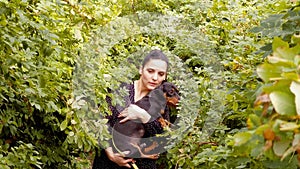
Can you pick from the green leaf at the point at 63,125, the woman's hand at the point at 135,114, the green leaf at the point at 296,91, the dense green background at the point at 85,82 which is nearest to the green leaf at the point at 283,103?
the green leaf at the point at 296,91

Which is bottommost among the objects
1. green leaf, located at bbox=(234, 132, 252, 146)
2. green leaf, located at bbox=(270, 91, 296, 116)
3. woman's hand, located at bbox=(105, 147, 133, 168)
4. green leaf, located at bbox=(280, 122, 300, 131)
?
woman's hand, located at bbox=(105, 147, 133, 168)

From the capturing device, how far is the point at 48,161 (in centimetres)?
257

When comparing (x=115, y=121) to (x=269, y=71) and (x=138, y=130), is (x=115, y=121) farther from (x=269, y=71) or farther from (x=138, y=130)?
(x=269, y=71)

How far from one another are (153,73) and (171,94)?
0.29 metres

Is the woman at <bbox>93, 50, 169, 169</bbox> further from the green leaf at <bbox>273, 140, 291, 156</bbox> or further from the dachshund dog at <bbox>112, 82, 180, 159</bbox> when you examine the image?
the green leaf at <bbox>273, 140, 291, 156</bbox>

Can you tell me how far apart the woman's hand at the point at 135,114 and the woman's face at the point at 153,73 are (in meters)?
0.13

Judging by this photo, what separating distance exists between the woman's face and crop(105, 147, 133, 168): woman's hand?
0.38 metres

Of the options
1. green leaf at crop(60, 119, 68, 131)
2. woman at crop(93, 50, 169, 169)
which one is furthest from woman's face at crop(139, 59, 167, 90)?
green leaf at crop(60, 119, 68, 131)

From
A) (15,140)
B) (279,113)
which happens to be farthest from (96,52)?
(279,113)

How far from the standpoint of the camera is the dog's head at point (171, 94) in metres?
3.02

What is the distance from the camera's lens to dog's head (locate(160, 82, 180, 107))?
302cm

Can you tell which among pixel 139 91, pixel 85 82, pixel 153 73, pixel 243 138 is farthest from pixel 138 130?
pixel 243 138

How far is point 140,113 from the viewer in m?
2.76

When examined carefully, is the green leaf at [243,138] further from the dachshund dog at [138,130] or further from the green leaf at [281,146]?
the dachshund dog at [138,130]
